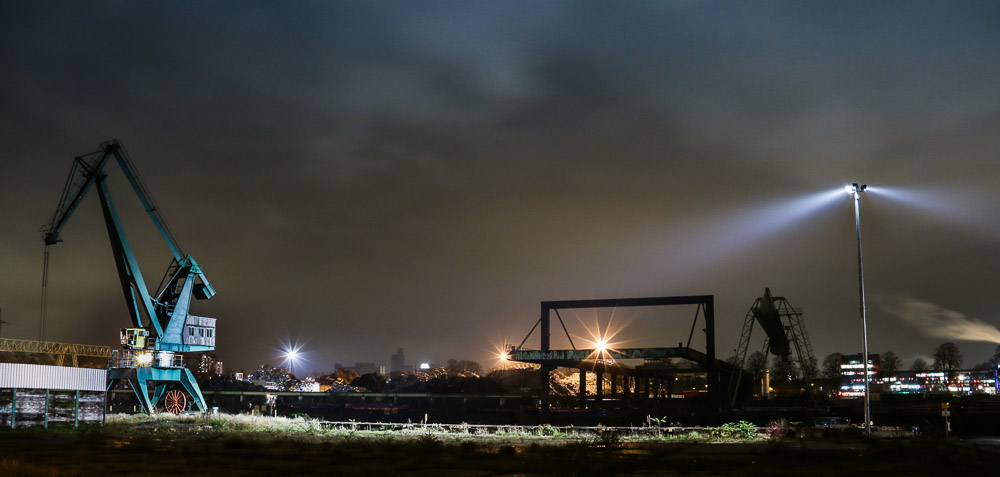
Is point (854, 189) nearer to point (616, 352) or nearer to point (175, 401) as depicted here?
point (616, 352)

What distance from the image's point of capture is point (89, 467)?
80.3 ft

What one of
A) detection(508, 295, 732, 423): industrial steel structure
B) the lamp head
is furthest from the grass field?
detection(508, 295, 732, 423): industrial steel structure

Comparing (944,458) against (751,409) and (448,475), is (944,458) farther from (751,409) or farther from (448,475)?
(751,409)

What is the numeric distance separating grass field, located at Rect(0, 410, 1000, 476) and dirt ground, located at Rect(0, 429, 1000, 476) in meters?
0.04

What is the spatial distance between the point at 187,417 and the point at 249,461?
1398 inches

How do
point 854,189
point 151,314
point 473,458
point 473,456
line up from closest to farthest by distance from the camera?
1. point 473,458
2. point 473,456
3. point 854,189
4. point 151,314

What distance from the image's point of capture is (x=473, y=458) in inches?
1156

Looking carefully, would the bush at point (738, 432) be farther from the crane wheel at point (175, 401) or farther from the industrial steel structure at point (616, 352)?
the crane wheel at point (175, 401)

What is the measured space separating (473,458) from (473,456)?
1.65 feet

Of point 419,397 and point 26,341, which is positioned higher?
point 26,341

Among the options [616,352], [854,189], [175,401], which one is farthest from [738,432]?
[175,401]

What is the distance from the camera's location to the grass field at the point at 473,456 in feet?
79.0

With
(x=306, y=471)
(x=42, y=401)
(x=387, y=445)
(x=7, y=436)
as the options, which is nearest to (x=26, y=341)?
(x=42, y=401)

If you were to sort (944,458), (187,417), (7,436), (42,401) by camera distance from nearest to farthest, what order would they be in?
(944,458) < (7,436) < (42,401) < (187,417)
